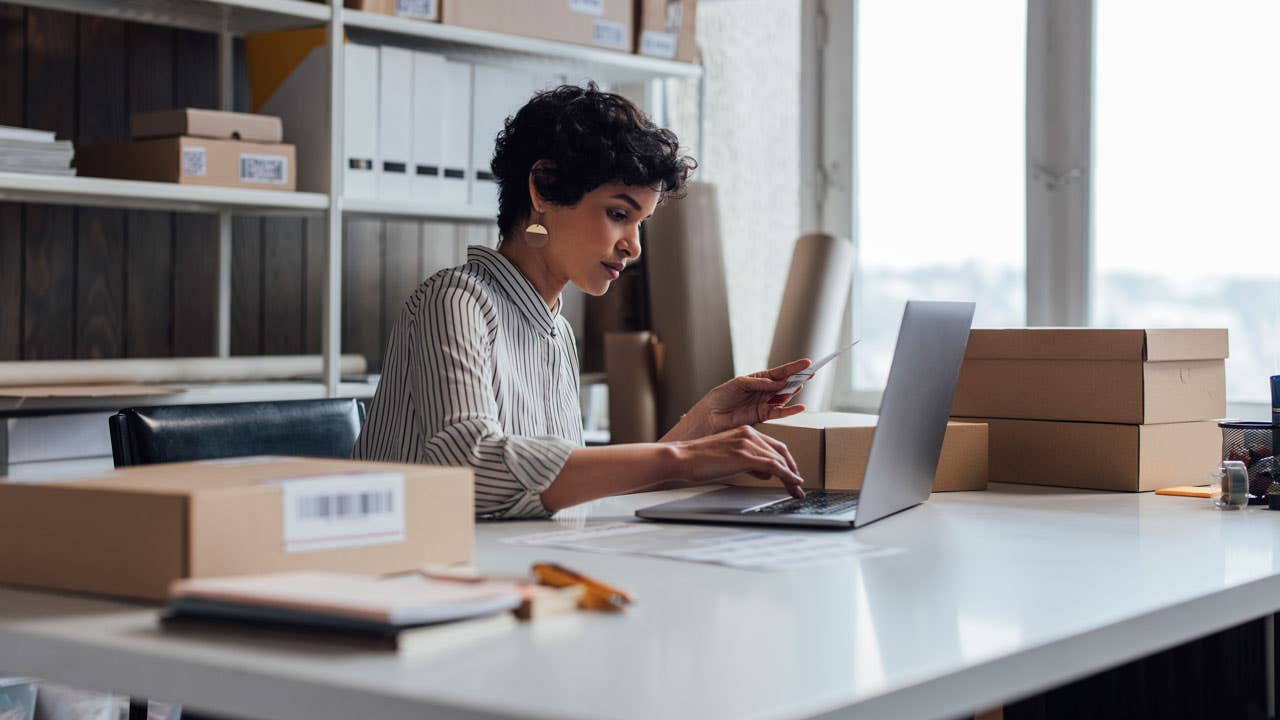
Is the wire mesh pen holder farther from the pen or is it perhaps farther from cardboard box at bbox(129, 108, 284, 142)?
cardboard box at bbox(129, 108, 284, 142)

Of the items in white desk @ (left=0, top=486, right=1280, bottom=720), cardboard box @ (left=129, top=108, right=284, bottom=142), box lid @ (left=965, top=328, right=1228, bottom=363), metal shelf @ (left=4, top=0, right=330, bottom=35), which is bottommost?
white desk @ (left=0, top=486, right=1280, bottom=720)

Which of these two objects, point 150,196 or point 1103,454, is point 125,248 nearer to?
point 150,196

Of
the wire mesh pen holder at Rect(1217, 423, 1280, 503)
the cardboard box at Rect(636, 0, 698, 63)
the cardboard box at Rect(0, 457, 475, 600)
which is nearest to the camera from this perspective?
the cardboard box at Rect(0, 457, 475, 600)

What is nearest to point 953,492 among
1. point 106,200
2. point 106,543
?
point 106,543

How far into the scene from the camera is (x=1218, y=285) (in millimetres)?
2938

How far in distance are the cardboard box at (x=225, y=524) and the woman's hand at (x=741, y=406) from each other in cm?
74

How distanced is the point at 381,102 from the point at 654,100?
37.2 inches

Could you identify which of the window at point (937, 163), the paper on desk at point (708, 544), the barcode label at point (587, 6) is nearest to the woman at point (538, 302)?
the paper on desk at point (708, 544)

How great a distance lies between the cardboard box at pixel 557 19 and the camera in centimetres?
289

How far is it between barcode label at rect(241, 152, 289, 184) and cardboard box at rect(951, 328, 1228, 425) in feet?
4.53

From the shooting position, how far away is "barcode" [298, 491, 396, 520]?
1000 mm

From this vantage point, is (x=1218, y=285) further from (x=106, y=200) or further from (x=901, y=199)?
(x=106, y=200)

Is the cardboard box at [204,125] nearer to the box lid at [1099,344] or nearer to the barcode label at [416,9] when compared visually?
the barcode label at [416,9]

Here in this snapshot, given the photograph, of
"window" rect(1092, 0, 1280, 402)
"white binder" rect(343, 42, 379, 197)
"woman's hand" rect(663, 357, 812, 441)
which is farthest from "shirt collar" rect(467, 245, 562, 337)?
"window" rect(1092, 0, 1280, 402)
